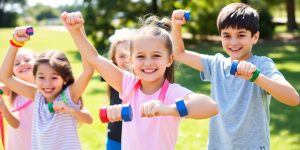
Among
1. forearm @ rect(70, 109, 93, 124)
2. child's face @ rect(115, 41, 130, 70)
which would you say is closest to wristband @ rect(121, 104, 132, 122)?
forearm @ rect(70, 109, 93, 124)

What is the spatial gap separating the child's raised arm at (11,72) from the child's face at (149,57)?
0.91 m

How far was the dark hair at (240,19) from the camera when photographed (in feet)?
9.91

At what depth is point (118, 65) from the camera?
393cm

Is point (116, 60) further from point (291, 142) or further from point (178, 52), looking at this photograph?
point (291, 142)

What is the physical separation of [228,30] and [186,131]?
3.68m

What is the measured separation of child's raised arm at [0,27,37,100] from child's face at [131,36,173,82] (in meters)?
0.91

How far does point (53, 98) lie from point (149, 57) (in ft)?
3.91

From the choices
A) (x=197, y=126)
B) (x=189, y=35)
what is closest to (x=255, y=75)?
(x=197, y=126)

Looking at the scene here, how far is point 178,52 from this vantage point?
132 inches

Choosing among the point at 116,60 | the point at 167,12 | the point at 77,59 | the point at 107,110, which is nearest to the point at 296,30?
the point at 167,12

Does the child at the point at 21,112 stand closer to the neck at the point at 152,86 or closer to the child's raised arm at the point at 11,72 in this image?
the child's raised arm at the point at 11,72

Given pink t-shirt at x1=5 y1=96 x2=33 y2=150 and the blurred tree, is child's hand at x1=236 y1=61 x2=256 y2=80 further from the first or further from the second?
the blurred tree

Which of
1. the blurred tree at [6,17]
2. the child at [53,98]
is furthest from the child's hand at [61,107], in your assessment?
the blurred tree at [6,17]

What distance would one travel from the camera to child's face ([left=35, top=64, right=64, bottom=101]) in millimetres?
3398
